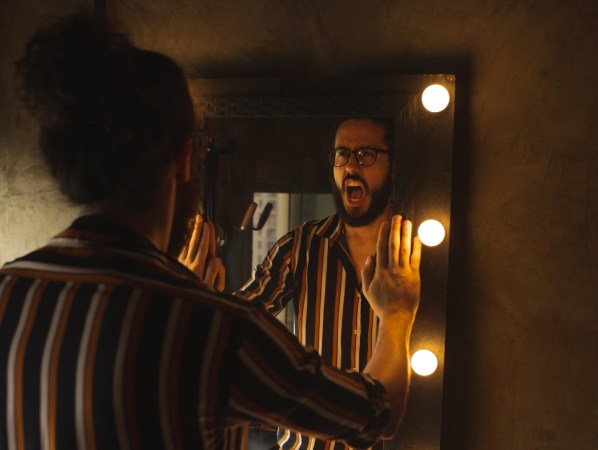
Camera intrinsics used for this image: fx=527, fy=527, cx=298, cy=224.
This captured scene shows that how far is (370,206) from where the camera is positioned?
102 cm

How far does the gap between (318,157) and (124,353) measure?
2.01 feet

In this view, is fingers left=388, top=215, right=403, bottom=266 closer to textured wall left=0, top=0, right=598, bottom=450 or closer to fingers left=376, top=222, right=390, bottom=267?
fingers left=376, top=222, right=390, bottom=267

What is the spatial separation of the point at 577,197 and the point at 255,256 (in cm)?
63

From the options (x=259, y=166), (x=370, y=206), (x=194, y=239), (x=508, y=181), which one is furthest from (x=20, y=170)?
(x=508, y=181)

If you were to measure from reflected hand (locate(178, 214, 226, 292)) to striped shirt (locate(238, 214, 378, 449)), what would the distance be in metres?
0.09

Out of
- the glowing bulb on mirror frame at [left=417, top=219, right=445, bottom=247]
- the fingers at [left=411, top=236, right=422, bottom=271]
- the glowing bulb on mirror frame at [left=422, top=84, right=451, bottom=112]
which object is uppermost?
the glowing bulb on mirror frame at [left=422, top=84, right=451, bottom=112]

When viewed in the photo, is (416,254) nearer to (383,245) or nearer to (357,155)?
(383,245)

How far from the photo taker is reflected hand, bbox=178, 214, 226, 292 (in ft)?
3.53

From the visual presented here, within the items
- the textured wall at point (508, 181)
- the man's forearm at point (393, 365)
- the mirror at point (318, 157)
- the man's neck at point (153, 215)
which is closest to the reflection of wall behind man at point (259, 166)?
the mirror at point (318, 157)

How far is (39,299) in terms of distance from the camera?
1.76ft

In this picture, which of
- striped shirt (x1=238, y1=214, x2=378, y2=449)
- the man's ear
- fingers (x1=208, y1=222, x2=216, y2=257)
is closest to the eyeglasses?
striped shirt (x1=238, y1=214, x2=378, y2=449)

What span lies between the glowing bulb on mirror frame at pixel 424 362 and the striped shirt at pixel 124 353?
515mm

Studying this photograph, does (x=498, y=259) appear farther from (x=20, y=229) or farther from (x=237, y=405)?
(x=20, y=229)

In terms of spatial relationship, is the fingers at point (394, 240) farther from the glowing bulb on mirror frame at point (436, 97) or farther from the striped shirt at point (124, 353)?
the striped shirt at point (124, 353)
